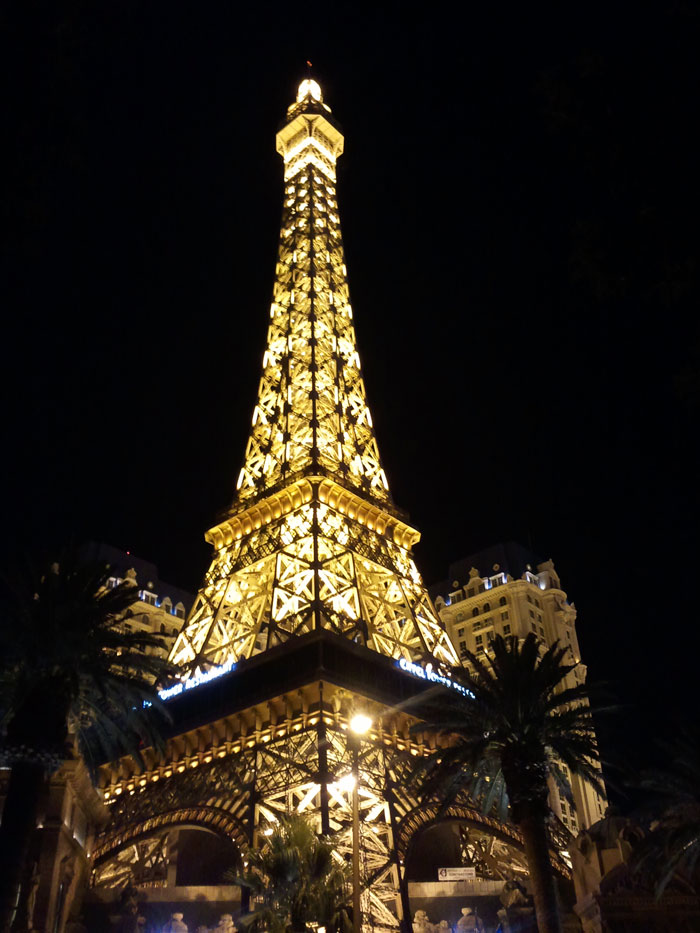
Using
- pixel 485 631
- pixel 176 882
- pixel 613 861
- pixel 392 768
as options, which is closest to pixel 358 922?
pixel 613 861

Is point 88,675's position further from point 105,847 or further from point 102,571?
point 105,847

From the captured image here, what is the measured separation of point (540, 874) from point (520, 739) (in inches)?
165

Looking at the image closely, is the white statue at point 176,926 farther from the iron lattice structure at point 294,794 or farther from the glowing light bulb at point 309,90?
the glowing light bulb at point 309,90

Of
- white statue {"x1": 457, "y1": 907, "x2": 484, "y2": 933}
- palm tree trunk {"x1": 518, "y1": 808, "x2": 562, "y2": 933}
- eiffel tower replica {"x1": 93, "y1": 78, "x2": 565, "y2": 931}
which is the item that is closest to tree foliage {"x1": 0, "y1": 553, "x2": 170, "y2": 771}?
→ eiffel tower replica {"x1": 93, "y1": 78, "x2": 565, "y2": 931}

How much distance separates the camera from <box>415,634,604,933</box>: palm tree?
28766 millimetres

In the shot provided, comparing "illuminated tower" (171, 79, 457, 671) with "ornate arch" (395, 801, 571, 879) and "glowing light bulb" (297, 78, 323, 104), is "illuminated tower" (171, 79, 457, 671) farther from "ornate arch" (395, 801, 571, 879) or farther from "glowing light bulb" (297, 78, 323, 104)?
"glowing light bulb" (297, 78, 323, 104)

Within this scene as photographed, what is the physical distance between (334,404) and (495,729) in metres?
40.1

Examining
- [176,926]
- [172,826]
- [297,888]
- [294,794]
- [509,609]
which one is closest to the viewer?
[297,888]

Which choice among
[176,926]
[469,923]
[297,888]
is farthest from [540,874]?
[176,926]

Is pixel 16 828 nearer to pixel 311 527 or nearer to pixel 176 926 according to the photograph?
pixel 176 926

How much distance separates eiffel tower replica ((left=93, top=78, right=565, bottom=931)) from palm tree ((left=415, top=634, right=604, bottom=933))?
615 centimetres

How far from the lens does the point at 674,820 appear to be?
34.1 metres

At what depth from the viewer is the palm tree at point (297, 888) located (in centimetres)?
2797

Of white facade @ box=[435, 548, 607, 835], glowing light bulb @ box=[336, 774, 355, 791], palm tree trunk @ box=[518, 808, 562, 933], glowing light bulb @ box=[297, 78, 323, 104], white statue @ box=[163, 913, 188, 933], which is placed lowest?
palm tree trunk @ box=[518, 808, 562, 933]
